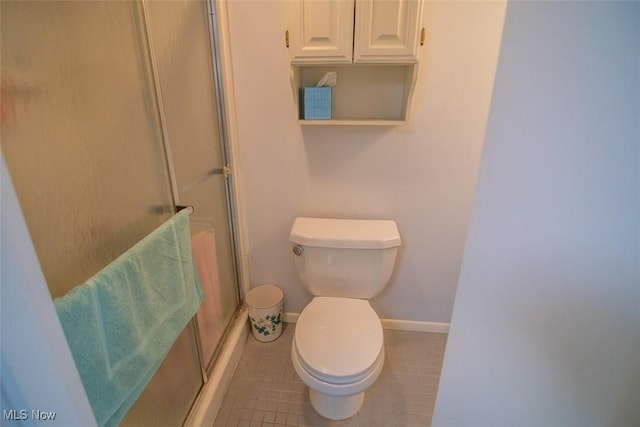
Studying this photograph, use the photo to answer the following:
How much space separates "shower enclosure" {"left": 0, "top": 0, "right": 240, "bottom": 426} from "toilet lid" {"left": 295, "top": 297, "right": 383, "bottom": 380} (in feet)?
1.56

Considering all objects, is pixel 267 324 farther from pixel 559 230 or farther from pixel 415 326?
pixel 559 230

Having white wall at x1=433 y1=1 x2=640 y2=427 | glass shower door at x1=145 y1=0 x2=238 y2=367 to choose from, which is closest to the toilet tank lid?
glass shower door at x1=145 y1=0 x2=238 y2=367

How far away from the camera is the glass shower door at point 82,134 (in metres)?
0.60

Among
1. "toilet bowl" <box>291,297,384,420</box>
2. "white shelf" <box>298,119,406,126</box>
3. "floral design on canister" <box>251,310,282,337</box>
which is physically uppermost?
"white shelf" <box>298,119,406,126</box>

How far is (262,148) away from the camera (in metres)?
1.60

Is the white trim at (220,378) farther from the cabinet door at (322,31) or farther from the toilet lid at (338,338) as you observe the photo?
the cabinet door at (322,31)

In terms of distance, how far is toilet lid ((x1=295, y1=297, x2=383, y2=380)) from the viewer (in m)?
1.17

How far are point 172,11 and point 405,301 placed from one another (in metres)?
1.74

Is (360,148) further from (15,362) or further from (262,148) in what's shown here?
(15,362)

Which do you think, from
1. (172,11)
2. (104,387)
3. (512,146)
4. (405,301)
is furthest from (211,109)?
(405,301)

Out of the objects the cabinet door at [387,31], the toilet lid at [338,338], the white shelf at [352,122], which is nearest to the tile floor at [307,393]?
the toilet lid at [338,338]
